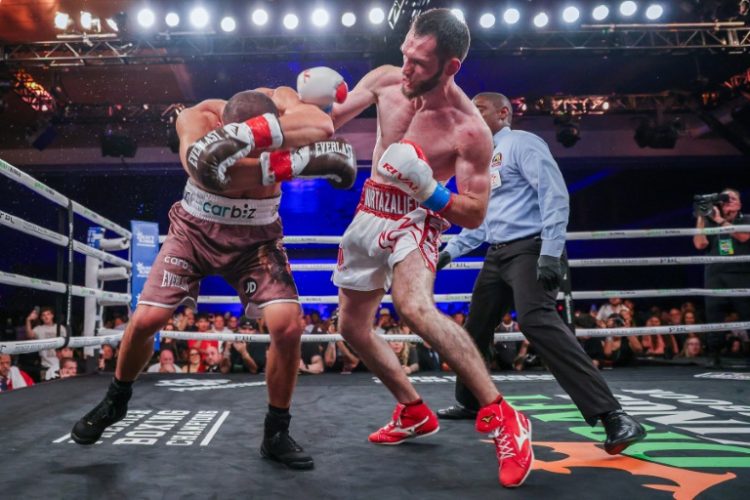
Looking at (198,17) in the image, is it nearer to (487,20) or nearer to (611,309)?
(487,20)

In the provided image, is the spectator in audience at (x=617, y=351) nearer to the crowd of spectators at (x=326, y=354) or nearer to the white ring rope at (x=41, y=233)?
the crowd of spectators at (x=326, y=354)

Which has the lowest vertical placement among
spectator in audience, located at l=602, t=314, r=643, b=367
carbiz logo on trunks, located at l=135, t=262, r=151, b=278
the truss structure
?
spectator in audience, located at l=602, t=314, r=643, b=367

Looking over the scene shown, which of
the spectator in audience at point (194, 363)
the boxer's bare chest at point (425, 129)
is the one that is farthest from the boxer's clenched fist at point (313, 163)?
the spectator in audience at point (194, 363)

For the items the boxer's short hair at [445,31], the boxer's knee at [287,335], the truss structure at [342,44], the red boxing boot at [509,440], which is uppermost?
the truss structure at [342,44]

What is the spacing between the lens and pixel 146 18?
7355 millimetres

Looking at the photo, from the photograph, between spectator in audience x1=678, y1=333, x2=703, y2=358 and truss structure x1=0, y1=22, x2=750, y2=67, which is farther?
truss structure x1=0, y1=22, x2=750, y2=67

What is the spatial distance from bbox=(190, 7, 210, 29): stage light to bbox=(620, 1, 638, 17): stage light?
18.2 ft

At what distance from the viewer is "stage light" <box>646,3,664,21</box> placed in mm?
7402

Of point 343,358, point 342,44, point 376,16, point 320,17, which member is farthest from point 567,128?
point 343,358

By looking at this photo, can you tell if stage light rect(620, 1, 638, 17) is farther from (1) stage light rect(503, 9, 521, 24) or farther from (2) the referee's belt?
(2) the referee's belt

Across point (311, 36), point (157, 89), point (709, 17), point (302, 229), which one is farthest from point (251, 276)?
point (302, 229)

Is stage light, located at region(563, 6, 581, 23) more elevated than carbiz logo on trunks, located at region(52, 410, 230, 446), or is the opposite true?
stage light, located at region(563, 6, 581, 23)

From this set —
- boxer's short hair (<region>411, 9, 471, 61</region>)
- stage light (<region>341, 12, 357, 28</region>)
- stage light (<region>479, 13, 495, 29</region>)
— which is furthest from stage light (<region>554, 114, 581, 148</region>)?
boxer's short hair (<region>411, 9, 471, 61</region>)

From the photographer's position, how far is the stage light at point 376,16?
23.7 feet
